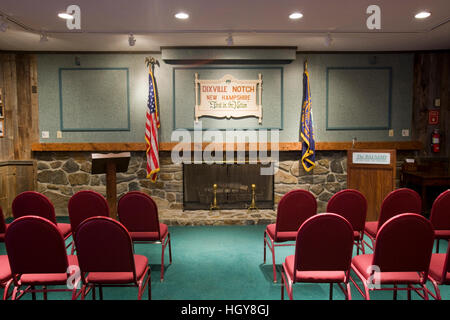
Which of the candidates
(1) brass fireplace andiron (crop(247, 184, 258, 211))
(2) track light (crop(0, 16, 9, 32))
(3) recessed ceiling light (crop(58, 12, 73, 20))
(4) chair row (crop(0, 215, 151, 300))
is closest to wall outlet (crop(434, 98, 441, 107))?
(1) brass fireplace andiron (crop(247, 184, 258, 211))

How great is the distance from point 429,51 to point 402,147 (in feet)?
5.86

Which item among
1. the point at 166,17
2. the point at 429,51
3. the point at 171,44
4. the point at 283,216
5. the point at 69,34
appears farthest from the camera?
the point at 429,51

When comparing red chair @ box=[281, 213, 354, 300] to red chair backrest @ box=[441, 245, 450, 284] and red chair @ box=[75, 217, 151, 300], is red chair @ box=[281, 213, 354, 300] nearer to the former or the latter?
red chair backrest @ box=[441, 245, 450, 284]

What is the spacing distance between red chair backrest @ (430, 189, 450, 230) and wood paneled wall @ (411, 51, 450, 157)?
3.15 m

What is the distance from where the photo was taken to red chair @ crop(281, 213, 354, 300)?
203 cm

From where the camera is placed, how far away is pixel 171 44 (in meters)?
5.18

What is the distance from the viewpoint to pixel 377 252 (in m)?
2.03

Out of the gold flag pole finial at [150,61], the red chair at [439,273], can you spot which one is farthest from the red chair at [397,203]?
the gold flag pole finial at [150,61]

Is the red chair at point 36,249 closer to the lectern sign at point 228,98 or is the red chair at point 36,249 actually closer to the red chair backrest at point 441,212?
the red chair backrest at point 441,212

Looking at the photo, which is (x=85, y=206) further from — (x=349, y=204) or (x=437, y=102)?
(x=437, y=102)

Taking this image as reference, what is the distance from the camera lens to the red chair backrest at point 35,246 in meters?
1.95

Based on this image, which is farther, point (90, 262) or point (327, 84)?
point (327, 84)

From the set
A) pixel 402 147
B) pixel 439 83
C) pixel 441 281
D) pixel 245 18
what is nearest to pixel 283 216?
pixel 441 281

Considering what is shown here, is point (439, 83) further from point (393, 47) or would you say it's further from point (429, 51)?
point (393, 47)
